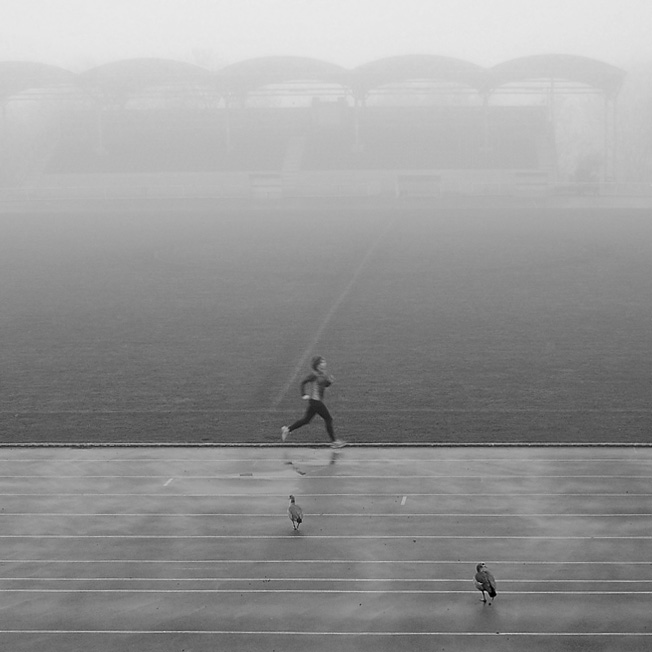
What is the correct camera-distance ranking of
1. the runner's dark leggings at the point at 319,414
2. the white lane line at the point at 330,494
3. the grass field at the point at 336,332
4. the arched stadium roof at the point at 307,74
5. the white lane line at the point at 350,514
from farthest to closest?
the arched stadium roof at the point at 307,74 → the grass field at the point at 336,332 → the runner's dark leggings at the point at 319,414 → the white lane line at the point at 330,494 → the white lane line at the point at 350,514

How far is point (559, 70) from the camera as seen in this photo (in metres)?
74.4

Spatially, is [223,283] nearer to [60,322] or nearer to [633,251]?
[60,322]

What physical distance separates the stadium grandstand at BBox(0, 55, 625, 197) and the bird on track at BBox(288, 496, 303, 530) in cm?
5371

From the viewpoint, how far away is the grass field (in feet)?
63.4

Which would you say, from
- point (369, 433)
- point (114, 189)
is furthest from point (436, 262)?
point (114, 189)

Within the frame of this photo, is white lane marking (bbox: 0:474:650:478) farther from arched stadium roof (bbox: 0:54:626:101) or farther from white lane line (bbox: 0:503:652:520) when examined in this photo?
arched stadium roof (bbox: 0:54:626:101)

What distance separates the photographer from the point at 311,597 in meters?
12.0

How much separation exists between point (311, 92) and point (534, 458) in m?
69.9

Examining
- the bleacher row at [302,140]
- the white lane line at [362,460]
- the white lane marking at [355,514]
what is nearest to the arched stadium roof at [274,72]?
the bleacher row at [302,140]

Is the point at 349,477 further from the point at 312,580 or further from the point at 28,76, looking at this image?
the point at 28,76

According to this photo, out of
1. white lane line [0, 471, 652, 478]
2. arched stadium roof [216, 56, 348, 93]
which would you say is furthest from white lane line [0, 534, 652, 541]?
arched stadium roof [216, 56, 348, 93]

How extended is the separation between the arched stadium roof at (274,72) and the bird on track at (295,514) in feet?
216

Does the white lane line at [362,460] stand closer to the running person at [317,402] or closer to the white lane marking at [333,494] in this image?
the running person at [317,402]

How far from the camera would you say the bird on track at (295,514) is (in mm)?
13727
